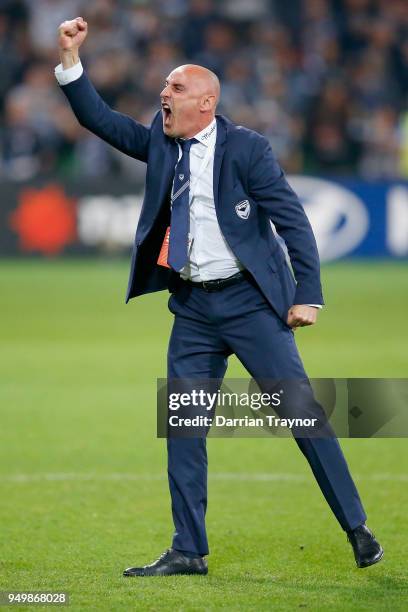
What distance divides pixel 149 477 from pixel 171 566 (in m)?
2.13

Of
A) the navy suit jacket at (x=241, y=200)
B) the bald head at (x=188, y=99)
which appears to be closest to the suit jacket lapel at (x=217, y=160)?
the navy suit jacket at (x=241, y=200)

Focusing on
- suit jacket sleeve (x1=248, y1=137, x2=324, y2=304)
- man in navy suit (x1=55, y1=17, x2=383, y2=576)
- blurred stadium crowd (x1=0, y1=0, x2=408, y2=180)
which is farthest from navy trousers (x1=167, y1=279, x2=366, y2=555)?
blurred stadium crowd (x1=0, y1=0, x2=408, y2=180)

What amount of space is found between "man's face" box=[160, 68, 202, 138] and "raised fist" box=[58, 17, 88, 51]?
42cm

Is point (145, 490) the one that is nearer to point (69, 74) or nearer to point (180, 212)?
point (180, 212)

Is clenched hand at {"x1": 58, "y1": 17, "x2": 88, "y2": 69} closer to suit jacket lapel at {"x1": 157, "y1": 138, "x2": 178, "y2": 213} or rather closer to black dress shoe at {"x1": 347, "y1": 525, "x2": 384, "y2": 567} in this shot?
suit jacket lapel at {"x1": 157, "y1": 138, "x2": 178, "y2": 213}

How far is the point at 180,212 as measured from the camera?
217 inches

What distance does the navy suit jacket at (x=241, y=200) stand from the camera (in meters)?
5.44

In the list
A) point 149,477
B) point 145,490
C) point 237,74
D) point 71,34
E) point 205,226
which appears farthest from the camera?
point 237,74

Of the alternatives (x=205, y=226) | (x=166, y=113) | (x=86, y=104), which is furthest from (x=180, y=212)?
(x=86, y=104)

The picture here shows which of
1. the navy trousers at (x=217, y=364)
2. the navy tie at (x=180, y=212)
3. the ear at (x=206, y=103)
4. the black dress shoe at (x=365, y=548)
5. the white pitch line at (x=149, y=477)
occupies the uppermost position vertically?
the ear at (x=206, y=103)

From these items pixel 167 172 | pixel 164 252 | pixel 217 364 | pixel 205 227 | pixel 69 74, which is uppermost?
pixel 69 74

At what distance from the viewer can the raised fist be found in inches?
210

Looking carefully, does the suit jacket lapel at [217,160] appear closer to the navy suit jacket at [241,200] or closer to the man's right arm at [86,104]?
the navy suit jacket at [241,200]

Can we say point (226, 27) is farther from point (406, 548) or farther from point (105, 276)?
point (406, 548)
